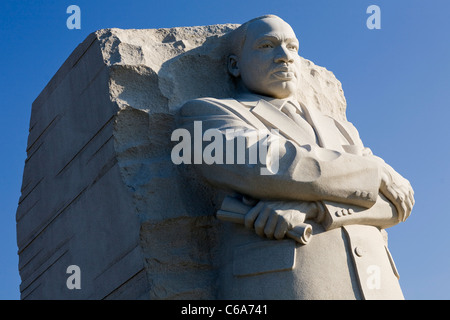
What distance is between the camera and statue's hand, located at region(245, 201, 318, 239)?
4.71 metres

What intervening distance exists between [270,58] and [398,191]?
124cm

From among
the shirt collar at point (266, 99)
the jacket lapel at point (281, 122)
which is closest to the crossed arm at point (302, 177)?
the jacket lapel at point (281, 122)

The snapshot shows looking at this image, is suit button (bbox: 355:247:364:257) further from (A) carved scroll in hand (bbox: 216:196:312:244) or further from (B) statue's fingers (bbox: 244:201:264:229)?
(B) statue's fingers (bbox: 244:201:264:229)

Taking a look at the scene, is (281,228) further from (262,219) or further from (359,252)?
(359,252)

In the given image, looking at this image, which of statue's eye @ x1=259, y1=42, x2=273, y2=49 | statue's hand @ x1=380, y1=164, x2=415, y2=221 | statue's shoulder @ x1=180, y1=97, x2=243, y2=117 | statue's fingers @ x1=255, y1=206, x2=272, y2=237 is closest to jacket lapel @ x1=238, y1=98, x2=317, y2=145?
statue's shoulder @ x1=180, y1=97, x2=243, y2=117

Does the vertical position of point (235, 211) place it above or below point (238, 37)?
below

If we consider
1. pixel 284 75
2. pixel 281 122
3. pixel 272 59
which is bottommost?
pixel 281 122

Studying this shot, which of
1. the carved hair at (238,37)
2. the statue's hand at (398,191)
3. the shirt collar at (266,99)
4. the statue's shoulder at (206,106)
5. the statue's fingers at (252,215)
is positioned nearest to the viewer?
the statue's fingers at (252,215)

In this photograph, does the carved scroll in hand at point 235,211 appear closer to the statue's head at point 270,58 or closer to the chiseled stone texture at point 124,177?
the chiseled stone texture at point 124,177

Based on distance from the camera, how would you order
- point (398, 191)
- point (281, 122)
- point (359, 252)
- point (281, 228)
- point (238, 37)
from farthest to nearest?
point (238, 37)
point (281, 122)
point (398, 191)
point (359, 252)
point (281, 228)

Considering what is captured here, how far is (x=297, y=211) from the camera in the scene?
4754 mm

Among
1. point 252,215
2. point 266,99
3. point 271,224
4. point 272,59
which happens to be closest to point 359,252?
point 271,224

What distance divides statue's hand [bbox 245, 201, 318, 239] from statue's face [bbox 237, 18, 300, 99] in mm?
1023

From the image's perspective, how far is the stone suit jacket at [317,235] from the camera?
15.3 ft
